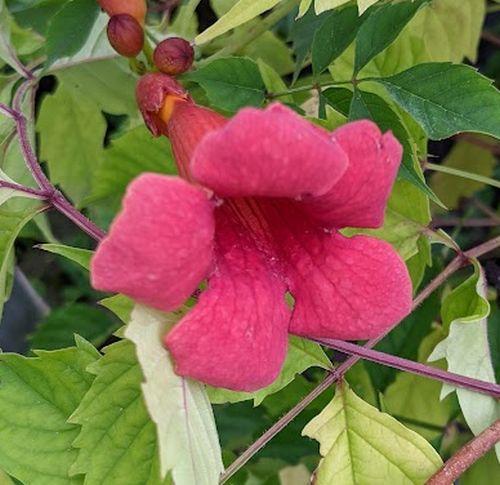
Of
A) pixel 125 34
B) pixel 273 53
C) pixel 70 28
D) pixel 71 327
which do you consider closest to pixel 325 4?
pixel 125 34

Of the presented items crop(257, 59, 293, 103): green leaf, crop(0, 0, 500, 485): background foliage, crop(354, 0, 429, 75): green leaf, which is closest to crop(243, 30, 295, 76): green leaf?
crop(0, 0, 500, 485): background foliage

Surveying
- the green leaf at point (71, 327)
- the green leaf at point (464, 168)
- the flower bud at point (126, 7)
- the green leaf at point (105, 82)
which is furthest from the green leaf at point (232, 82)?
the green leaf at point (464, 168)

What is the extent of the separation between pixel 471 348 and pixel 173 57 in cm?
47

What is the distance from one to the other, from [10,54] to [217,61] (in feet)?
1.07

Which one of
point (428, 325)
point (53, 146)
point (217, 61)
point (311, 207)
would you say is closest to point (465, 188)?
point (428, 325)

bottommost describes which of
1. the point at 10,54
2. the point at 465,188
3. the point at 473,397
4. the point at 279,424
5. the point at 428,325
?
the point at 465,188

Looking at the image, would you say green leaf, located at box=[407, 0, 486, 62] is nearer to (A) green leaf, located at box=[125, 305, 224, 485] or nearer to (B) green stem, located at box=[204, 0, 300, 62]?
(B) green stem, located at box=[204, 0, 300, 62]

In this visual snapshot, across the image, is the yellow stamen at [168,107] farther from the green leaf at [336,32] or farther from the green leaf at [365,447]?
the green leaf at [365,447]

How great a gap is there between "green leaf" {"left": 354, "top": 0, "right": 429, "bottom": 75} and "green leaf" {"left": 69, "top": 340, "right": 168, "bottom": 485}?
0.40 meters

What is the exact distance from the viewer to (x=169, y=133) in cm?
→ 87

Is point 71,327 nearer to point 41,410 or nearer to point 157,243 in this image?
point 41,410

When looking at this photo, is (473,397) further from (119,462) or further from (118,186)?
(118,186)

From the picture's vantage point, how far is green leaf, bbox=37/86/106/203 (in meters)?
1.45

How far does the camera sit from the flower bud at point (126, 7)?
3.28ft
